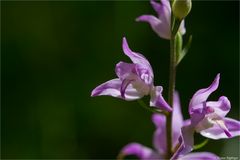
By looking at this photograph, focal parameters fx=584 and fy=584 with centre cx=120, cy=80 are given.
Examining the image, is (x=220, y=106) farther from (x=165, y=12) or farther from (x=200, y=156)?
(x=165, y=12)

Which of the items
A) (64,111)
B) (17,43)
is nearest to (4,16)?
(17,43)

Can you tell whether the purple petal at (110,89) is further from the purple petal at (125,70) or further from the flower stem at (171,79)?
the flower stem at (171,79)

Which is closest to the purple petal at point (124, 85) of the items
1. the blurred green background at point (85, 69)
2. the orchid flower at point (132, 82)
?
the orchid flower at point (132, 82)

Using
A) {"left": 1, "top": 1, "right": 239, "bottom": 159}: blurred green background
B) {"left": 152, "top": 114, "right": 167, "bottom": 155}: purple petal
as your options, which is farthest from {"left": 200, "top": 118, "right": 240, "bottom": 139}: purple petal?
{"left": 1, "top": 1, "right": 239, "bottom": 159}: blurred green background

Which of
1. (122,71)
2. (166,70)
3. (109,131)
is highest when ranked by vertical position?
(122,71)

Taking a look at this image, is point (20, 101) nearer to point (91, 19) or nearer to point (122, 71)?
point (91, 19)

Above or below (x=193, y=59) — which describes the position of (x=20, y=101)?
below

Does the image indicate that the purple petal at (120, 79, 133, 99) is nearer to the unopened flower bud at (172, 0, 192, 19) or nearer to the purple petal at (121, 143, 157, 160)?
the unopened flower bud at (172, 0, 192, 19)

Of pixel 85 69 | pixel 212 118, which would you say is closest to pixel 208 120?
pixel 212 118
